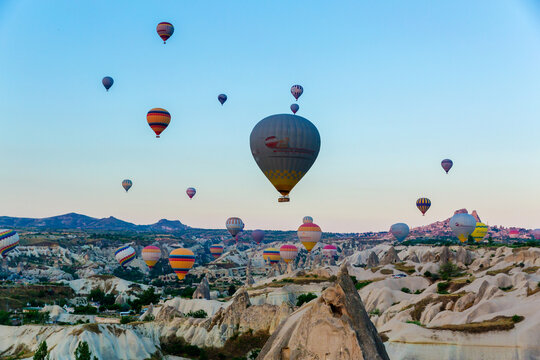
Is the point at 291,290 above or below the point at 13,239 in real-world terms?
below

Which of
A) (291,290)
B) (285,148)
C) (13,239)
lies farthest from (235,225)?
(285,148)

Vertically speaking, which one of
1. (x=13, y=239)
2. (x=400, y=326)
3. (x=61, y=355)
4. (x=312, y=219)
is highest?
(x=312, y=219)

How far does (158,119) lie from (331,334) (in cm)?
5205

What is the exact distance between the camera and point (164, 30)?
2581 inches

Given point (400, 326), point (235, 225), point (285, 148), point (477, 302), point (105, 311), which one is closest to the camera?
point (285, 148)

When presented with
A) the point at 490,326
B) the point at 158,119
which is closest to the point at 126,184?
the point at 158,119

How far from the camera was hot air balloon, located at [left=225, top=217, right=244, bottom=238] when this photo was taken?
114 metres

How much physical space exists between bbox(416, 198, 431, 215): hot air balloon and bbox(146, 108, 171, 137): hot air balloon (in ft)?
180

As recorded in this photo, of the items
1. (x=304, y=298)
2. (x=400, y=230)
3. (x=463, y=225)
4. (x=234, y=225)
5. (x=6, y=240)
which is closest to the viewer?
(x=304, y=298)

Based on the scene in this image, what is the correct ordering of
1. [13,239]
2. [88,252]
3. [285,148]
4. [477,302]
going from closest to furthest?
1. [285,148]
2. [477,302]
3. [13,239]
4. [88,252]

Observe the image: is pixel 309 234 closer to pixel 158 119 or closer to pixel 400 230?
pixel 158 119

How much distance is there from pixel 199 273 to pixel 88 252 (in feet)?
121

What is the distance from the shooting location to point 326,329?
58.9ft

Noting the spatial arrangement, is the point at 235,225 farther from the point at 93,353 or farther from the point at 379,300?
the point at 93,353
